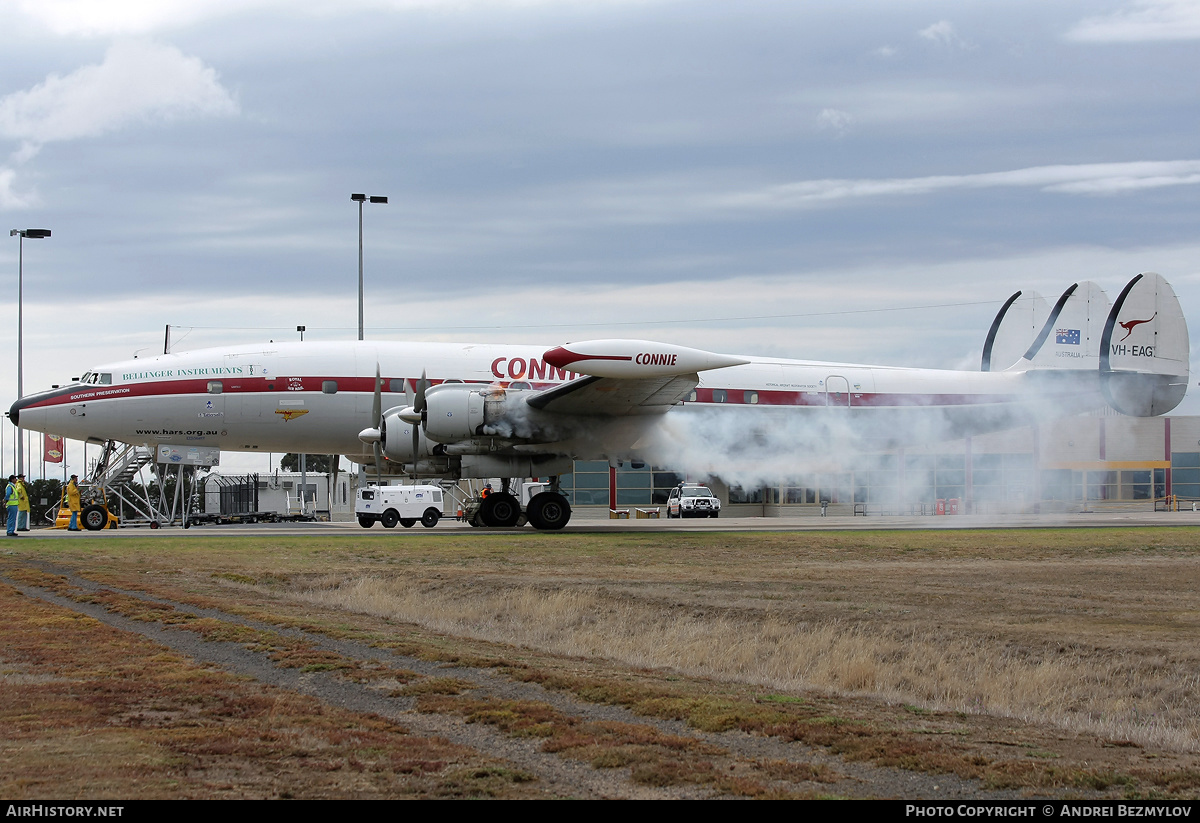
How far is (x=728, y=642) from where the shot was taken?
13766mm

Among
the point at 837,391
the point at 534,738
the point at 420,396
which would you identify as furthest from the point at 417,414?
the point at 534,738

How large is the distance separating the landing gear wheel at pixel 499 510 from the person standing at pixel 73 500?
48.2 feet

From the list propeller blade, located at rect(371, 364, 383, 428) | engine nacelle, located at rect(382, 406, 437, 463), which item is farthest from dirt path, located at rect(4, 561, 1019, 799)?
propeller blade, located at rect(371, 364, 383, 428)

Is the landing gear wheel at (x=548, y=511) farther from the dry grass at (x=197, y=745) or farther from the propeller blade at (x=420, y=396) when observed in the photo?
the dry grass at (x=197, y=745)

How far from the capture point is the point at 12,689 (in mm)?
9211

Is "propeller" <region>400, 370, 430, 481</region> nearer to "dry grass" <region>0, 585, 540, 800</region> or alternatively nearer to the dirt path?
the dirt path

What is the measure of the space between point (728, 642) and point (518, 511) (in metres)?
19.9

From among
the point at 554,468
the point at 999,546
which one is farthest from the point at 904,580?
the point at 554,468

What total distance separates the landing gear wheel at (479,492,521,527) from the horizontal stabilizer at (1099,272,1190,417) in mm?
22099

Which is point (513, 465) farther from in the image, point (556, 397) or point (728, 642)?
point (728, 642)

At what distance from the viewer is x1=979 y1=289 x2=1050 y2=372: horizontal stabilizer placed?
39.3m

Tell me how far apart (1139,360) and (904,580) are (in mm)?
23042

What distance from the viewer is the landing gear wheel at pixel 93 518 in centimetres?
3619
